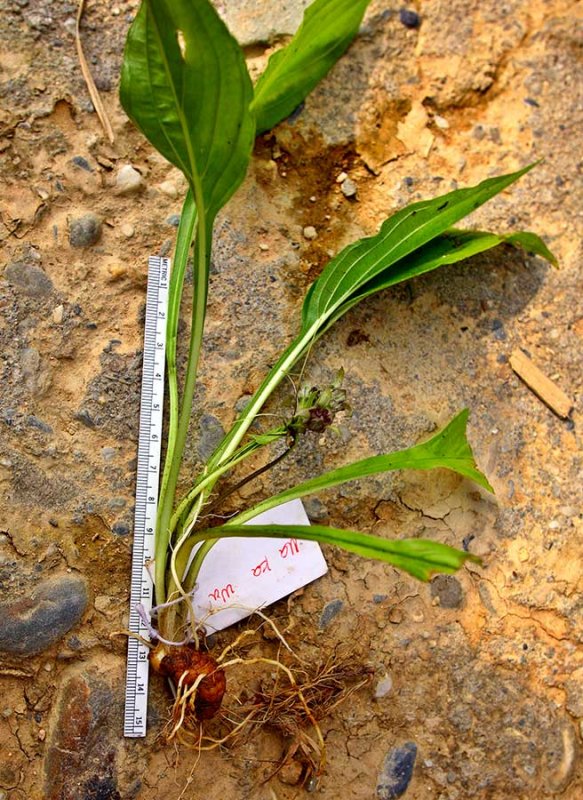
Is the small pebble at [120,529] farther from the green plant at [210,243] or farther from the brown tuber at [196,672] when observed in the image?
the brown tuber at [196,672]

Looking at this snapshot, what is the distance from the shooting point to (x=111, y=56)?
1.65 metres

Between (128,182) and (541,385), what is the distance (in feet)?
3.06

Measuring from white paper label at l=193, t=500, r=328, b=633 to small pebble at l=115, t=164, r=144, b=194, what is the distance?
0.69 metres

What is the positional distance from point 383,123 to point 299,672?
45.1 inches

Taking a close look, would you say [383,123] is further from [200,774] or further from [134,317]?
[200,774]

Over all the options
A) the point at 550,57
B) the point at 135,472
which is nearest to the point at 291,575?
the point at 135,472

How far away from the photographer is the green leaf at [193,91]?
3.65ft

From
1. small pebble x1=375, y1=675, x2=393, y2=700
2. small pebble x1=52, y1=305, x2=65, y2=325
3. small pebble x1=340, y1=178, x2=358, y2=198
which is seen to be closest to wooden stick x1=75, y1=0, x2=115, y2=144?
small pebble x1=52, y1=305, x2=65, y2=325

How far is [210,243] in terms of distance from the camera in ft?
4.50

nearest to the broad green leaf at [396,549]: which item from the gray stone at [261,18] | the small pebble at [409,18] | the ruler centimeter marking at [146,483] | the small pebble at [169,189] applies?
the ruler centimeter marking at [146,483]

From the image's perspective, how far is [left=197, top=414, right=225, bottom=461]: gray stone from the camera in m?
1.54

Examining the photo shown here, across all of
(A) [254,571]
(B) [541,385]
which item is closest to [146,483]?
(A) [254,571]

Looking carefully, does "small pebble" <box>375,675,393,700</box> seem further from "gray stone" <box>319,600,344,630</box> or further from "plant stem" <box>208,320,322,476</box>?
"plant stem" <box>208,320,322,476</box>

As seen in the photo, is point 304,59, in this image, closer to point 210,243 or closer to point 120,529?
point 210,243
